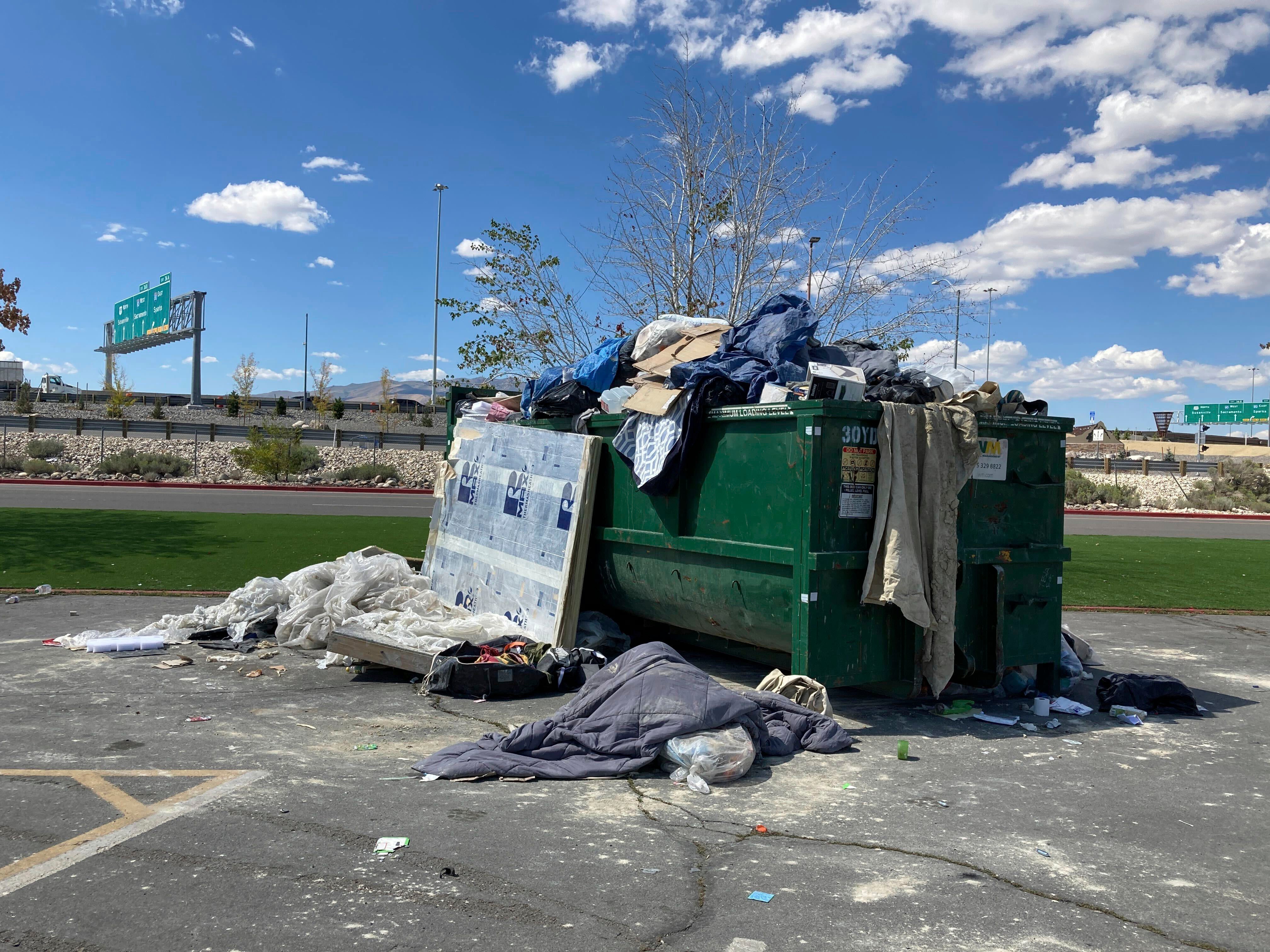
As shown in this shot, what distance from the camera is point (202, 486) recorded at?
28.6 m

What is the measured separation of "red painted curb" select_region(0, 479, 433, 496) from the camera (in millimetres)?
28422

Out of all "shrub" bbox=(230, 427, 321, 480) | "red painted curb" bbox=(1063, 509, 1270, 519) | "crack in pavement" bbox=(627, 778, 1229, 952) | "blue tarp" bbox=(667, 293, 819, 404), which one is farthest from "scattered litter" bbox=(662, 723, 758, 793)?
"shrub" bbox=(230, 427, 321, 480)

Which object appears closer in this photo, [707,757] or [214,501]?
[707,757]

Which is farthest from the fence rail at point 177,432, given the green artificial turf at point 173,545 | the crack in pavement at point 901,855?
the crack in pavement at point 901,855

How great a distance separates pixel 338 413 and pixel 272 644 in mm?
50966

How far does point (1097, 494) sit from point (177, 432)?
36.6 metres

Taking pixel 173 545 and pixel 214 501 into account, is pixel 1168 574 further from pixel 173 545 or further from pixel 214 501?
pixel 214 501

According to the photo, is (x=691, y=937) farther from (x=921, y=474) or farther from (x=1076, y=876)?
(x=921, y=474)

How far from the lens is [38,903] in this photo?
2.96 metres

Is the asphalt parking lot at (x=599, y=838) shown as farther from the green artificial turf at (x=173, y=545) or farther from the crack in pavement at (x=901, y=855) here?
the green artificial turf at (x=173, y=545)

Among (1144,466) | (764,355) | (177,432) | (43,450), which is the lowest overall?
(43,450)

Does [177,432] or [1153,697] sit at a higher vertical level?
[177,432]

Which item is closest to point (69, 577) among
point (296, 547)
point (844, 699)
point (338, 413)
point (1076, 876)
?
point (296, 547)

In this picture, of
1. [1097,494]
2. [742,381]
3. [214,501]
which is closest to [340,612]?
[742,381]
